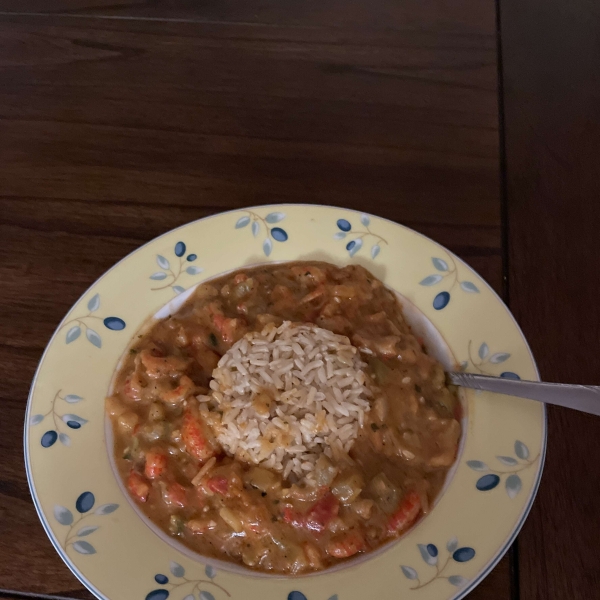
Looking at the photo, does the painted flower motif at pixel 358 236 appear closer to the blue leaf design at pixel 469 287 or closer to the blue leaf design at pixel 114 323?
the blue leaf design at pixel 469 287

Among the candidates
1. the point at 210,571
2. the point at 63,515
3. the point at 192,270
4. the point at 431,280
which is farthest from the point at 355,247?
the point at 63,515

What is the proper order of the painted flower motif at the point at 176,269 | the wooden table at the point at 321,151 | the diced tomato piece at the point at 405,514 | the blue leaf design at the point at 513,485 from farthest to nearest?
the painted flower motif at the point at 176,269
the wooden table at the point at 321,151
the diced tomato piece at the point at 405,514
the blue leaf design at the point at 513,485

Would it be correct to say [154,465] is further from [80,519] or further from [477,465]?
[477,465]

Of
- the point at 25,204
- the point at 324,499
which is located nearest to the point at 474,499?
the point at 324,499

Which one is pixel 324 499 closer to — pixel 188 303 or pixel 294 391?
pixel 294 391

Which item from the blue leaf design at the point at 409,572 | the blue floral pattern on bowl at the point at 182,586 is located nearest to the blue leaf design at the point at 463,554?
the blue leaf design at the point at 409,572
